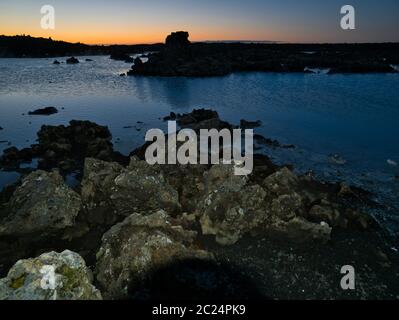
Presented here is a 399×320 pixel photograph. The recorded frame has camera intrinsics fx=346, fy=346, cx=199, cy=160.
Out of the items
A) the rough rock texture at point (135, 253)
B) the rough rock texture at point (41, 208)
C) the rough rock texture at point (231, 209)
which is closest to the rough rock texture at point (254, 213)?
the rough rock texture at point (231, 209)

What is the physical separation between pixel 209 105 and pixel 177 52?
5100 cm

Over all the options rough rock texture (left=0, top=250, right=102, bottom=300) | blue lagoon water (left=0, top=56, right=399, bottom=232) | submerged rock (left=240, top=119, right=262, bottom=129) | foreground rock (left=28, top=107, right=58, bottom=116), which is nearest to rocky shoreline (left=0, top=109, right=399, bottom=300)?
rough rock texture (left=0, top=250, right=102, bottom=300)

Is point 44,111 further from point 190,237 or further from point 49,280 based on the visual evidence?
point 49,280

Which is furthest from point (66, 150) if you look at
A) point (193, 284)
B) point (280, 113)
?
point (280, 113)

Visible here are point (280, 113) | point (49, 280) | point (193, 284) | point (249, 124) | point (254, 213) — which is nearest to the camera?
point (49, 280)

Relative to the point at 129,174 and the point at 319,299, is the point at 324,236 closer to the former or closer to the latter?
the point at 319,299

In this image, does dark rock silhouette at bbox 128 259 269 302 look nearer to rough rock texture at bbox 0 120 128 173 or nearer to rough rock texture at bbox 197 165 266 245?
rough rock texture at bbox 197 165 266 245

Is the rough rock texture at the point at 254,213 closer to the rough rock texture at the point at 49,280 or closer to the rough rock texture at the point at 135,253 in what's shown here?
the rough rock texture at the point at 135,253

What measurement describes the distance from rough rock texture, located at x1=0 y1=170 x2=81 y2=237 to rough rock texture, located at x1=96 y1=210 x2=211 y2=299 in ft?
8.68

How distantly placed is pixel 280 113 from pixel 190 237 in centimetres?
2478

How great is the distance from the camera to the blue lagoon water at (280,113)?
1864 cm

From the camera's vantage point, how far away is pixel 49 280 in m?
7.03

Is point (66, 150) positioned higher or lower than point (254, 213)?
higher
